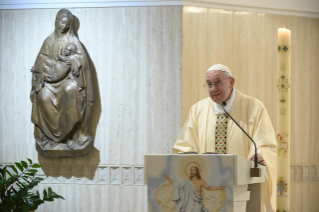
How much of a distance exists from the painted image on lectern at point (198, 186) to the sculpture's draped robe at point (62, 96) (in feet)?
11.3

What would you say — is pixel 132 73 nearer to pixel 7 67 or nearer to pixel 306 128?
pixel 7 67

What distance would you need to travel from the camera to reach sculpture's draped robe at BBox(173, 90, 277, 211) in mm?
3391

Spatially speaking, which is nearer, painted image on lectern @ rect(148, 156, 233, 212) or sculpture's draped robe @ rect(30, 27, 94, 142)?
painted image on lectern @ rect(148, 156, 233, 212)

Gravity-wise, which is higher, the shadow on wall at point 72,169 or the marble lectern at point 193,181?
the marble lectern at point 193,181

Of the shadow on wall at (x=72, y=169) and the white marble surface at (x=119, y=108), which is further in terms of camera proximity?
the shadow on wall at (x=72, y=169)

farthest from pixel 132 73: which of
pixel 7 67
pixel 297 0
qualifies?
pixel 297 0

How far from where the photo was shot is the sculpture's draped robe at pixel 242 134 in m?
3.39

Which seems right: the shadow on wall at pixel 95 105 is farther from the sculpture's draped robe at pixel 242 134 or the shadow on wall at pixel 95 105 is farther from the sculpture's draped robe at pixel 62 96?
the sculpture's draped robe at pixel 242 134

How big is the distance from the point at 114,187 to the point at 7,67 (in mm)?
2263

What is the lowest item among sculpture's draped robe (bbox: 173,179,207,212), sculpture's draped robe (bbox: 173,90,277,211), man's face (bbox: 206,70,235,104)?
sculpture's draped robe (bbox: 173,179,207,212)

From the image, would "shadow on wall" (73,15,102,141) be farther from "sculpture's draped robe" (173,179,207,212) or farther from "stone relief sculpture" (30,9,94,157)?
"sculpture's draped robe" (173,179,207,212)

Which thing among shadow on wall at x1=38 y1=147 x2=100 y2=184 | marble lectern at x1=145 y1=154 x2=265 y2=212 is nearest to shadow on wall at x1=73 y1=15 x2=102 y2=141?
shadow on wall at x1=38 y1=147 x2=100 y2=184

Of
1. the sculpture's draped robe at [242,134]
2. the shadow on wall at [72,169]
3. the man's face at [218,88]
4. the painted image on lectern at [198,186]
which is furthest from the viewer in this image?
the shadow on wall at [72,169]

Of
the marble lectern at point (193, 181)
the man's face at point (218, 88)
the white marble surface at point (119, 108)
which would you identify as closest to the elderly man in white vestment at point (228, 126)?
the man's face at point (218, 88)
